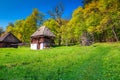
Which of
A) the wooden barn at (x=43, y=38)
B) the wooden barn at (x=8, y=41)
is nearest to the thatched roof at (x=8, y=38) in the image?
the wooden barn at (x=8, y=41)

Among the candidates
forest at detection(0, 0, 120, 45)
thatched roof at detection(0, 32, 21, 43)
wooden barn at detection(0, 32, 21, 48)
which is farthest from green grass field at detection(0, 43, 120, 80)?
wooden barn at detection(0, 32, 21, 48)

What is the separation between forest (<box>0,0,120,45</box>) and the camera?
200 ft

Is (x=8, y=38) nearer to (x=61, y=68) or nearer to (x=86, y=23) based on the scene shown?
(x=86, y=23)

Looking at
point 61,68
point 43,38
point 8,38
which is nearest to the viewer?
point 61,68

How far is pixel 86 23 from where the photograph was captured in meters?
67.4

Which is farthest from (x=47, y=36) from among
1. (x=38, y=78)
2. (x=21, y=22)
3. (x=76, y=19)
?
(x=38, y=78)

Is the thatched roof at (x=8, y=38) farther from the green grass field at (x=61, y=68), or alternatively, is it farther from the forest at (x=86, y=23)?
the green grass field at (x=61, y=68)

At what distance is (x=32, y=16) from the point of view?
306 feet

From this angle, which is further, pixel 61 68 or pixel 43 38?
pixel 43 38

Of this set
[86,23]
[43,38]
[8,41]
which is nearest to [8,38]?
[8,41]

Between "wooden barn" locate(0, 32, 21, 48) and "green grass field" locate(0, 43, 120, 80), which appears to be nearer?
"green grass field" locate(0, 43, 120, 80)

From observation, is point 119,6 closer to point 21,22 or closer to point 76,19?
point 76,19

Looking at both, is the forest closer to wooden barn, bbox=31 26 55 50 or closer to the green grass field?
wooden barn, bbox=31 26 55 50

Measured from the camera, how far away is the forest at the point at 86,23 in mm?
60812
